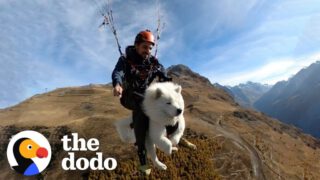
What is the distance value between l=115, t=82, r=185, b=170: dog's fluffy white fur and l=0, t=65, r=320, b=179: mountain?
5477 cm

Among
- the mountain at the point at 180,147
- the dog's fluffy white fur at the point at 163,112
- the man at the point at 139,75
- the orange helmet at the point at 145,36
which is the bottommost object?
the dog's fluffy white fur at the point at 163,112

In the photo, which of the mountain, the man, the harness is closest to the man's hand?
the man

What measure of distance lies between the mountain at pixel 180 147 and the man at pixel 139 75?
54.3 meters

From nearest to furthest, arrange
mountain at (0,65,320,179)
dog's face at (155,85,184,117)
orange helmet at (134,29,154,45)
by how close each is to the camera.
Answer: dog's face at (155,85,184,117) → orange helmet at (134,29,154,45) → mountain at (0,65,320,179)

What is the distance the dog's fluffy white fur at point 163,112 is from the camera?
34.4 feet

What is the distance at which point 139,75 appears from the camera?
11.7 meters

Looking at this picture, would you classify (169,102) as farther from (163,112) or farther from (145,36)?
(145,36)

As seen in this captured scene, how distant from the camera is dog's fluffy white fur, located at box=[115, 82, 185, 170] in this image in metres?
10.5

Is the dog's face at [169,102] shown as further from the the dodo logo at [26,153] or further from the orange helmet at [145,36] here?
the the dodo logo at [26,153]

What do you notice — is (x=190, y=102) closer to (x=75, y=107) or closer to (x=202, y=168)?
(x=75, y=107)

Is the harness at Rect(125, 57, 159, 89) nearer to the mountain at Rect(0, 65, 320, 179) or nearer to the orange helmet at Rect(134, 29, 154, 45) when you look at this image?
the orange helmet at Rect(134, 29, 154, 45)

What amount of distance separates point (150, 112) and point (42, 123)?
87.1 meters

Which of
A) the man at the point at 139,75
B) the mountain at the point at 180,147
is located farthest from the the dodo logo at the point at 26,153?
the man at the point at 139,75

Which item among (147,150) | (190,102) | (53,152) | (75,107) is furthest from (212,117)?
(147,150)
